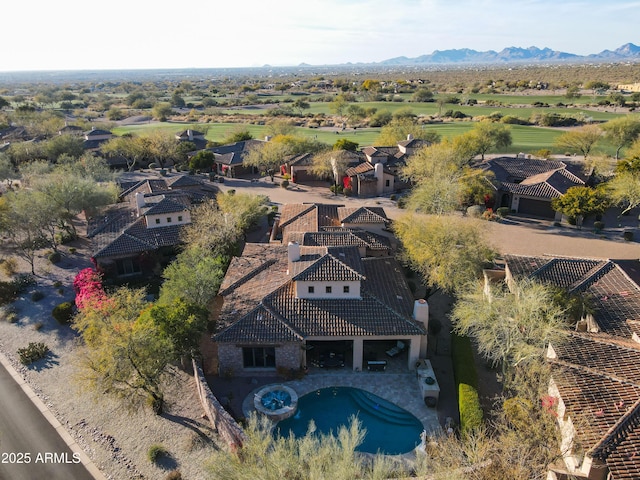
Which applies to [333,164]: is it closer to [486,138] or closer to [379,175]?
[379,175]

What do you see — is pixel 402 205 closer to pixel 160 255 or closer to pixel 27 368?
pixel 160 255

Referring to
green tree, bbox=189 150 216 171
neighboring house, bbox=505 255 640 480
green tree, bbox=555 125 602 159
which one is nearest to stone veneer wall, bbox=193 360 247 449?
neighboring house, bbox=505 255 640 480

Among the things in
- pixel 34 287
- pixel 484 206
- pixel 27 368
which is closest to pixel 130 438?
pixel 27 368

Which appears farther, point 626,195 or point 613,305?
point 626,195

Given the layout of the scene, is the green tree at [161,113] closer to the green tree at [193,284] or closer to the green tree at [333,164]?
the green tree at [333,164]

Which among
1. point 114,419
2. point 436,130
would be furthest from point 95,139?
point 114,419

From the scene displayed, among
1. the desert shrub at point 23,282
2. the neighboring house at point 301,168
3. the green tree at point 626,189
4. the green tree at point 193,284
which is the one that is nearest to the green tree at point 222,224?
the green tree at point 193,284
